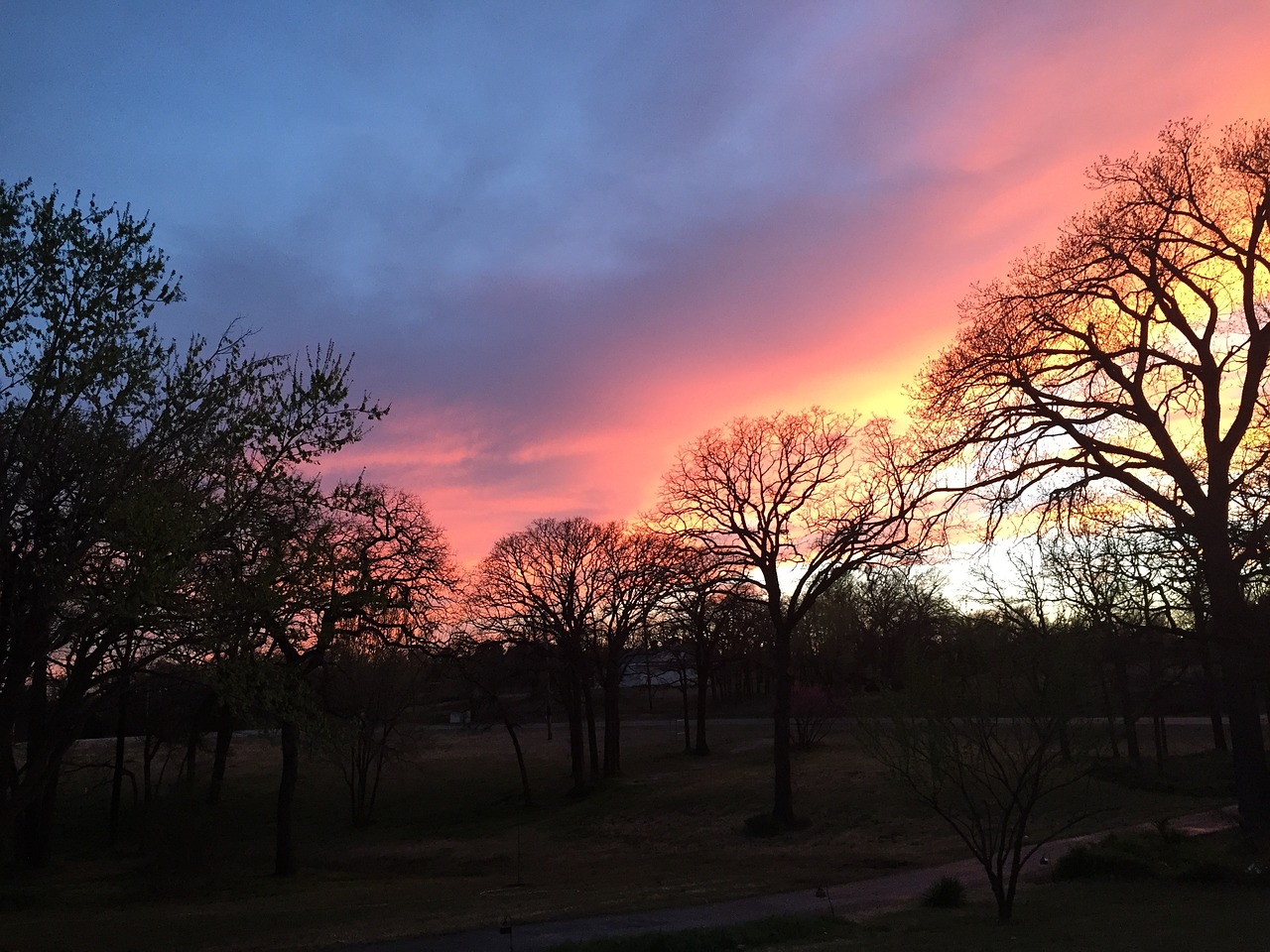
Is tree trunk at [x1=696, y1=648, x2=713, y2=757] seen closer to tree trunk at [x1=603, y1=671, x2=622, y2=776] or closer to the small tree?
tree trunk at [x1=603, y1=671, x2=622, y2=776]

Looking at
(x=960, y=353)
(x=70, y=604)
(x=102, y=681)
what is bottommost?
(x=102, y=681)

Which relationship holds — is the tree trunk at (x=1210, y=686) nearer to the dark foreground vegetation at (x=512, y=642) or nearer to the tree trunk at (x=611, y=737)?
the dark foreground vegetation at (x=512, y=642)

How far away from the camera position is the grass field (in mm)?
19938

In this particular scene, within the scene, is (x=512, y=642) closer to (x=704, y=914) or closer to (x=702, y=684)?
(x=702, y=684)

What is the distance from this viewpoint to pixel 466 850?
120ft

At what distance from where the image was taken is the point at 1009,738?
15953 millimetres

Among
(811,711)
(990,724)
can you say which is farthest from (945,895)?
(811,711)

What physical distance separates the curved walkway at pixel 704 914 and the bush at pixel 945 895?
2.65 feet

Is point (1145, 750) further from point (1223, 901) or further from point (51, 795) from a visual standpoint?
point (51, 795)

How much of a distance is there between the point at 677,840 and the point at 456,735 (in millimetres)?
46390

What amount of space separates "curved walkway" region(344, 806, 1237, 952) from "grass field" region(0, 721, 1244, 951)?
3.36 feet

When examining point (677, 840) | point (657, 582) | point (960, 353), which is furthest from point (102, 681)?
point (677, 840)

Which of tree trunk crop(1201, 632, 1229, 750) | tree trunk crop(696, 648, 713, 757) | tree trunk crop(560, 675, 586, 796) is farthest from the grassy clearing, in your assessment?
tree trunk crop(696, 648, 713, 757)

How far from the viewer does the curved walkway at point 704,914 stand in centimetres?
1541
